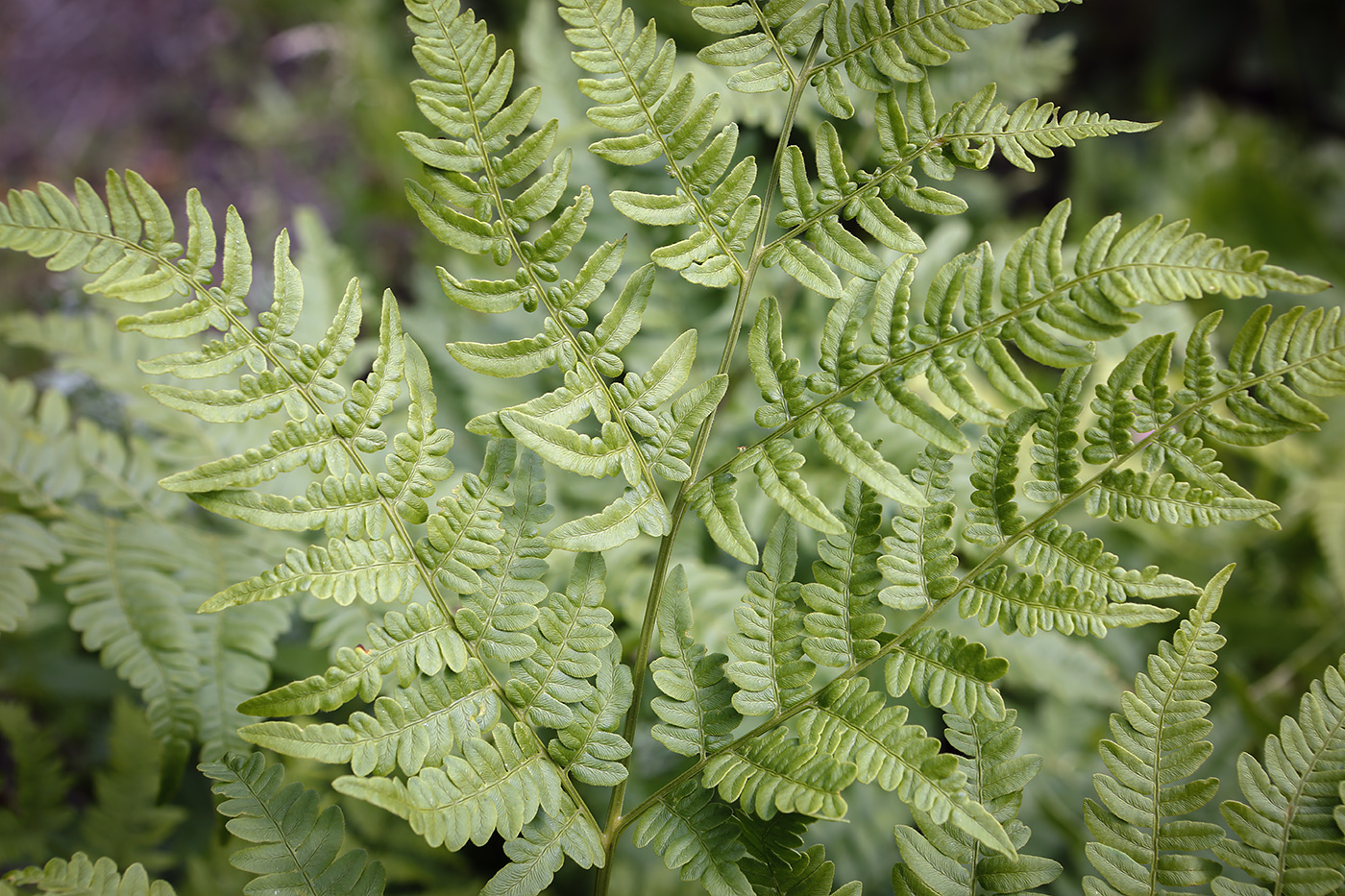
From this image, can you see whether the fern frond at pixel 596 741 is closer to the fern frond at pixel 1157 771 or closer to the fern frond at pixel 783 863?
the fern frond at pixel 783 863

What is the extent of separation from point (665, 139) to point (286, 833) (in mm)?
894

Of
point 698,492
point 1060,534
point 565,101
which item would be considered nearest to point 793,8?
point 698,492

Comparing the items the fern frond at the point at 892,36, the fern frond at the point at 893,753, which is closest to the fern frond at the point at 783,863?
the fern frond at the point at 893,753

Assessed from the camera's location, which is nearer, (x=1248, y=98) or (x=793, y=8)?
(x=793, y=8)

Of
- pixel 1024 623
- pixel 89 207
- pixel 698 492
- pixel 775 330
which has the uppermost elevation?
pixel 89 207

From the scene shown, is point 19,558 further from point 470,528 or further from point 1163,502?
point 1163,502

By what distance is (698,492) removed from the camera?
92 centimetres

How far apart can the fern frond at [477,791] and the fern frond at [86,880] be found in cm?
27

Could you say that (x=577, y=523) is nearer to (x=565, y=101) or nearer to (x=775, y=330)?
(x=775, y=330)

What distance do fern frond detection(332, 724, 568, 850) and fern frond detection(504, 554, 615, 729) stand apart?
0.12ft

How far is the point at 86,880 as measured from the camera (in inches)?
31.1

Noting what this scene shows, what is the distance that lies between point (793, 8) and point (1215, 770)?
1789 mm

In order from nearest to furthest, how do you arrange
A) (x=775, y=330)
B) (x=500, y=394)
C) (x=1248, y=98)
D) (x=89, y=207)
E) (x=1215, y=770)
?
(x=89, y=207)
(x=775, y=330)
(x=1215, y=770)
(x=500, y=394)
(x=1248, y=98)

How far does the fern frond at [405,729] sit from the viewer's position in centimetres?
75
